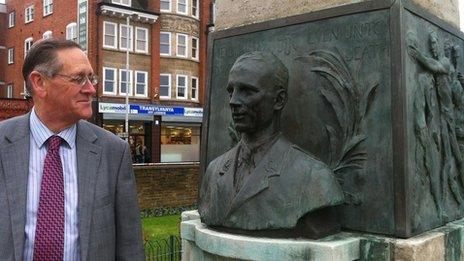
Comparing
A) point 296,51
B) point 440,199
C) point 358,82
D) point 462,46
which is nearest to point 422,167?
point 440,199

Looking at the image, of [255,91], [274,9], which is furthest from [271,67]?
[274,9]

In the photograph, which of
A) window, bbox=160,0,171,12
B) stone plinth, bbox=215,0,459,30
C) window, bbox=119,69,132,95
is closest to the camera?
stone plinth, bbox=215,0,459,30

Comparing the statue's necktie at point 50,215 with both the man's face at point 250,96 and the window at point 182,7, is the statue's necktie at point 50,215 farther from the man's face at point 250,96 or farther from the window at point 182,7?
the window at point 182,7

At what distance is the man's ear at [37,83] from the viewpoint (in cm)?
274

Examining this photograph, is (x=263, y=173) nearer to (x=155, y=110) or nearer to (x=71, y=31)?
(x=155, y=110)

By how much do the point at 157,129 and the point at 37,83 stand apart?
3167cm

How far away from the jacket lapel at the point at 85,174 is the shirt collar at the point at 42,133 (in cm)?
4

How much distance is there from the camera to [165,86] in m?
34.5

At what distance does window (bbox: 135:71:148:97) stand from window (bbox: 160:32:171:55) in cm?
221

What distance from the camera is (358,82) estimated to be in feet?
12.2

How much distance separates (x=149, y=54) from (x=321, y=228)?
31.8 m

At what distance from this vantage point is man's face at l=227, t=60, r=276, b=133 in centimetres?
349

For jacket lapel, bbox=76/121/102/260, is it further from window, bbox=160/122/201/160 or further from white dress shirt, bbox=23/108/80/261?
window, bbox=160/122/201/160

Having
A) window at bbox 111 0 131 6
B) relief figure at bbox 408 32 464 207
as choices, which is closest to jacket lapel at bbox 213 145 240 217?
relief figure at bbox 408 32 464 207
